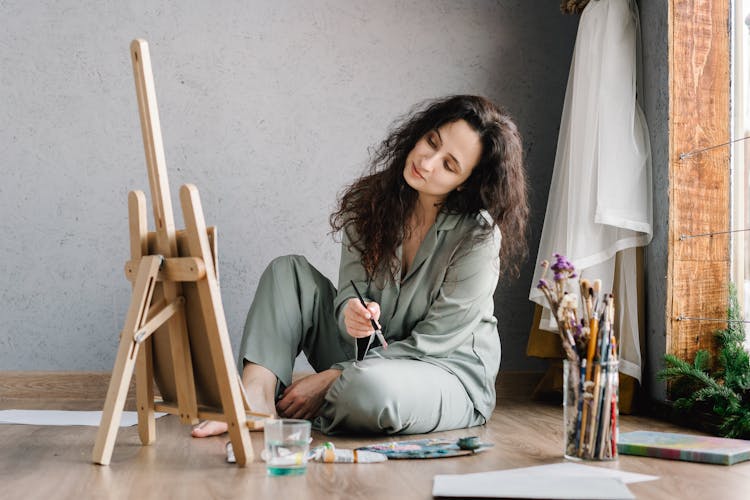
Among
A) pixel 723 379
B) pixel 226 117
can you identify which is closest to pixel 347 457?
pixel 723 379

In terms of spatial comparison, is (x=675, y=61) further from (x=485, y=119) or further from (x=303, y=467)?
(x=303, y=467)

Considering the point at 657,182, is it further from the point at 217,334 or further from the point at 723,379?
the point at 217,334

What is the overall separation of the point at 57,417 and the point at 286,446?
1057 millimetres

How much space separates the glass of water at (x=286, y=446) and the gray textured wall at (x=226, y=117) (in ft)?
4.74

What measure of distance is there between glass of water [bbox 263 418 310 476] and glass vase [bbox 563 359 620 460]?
0.54 meters

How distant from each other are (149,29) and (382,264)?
132cm

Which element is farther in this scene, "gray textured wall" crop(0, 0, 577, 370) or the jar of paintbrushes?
"gray textured wall" crop(0, 0, 577, 370)

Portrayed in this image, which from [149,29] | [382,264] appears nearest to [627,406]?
[382,264]

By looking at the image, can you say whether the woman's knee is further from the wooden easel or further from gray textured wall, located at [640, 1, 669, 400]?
gray textured wall, located at [640, 1, 669, 400]

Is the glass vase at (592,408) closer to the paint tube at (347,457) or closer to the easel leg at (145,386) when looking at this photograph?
the paint tube at (347,457)

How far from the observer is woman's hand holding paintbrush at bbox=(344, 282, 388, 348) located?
80.3 inches

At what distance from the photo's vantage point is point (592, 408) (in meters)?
1.67

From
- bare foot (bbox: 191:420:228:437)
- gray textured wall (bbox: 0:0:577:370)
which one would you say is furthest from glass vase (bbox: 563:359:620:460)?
gray textured wall (bbox: 0:0:577:370)

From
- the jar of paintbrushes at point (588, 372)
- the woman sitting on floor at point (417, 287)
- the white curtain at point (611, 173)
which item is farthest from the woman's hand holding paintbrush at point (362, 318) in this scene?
the white curtain at point (611, 173)
